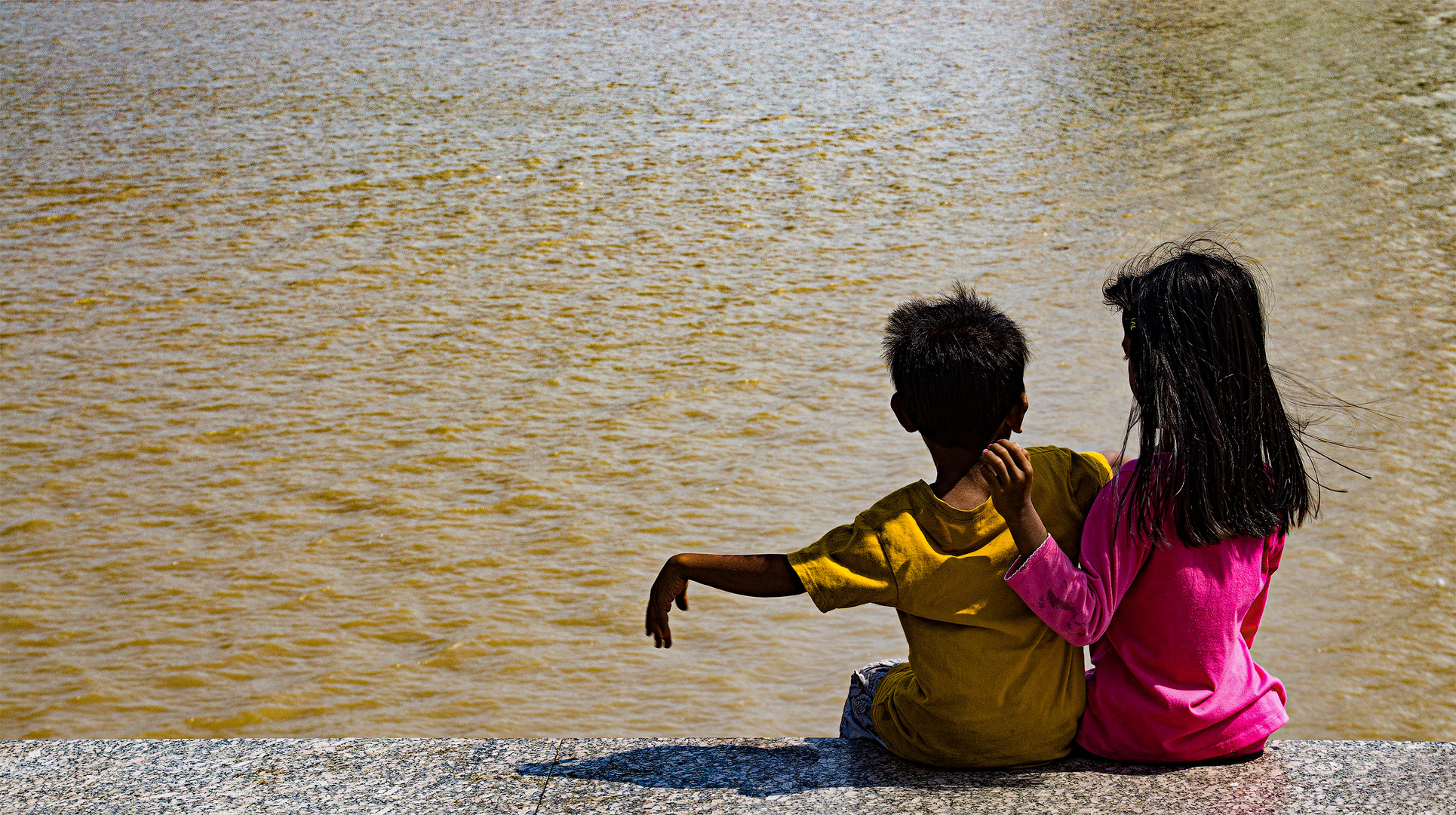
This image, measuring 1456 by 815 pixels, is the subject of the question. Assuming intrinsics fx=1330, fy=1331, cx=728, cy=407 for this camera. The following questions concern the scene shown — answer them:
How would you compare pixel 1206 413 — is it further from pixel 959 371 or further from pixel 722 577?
pixel 722 577

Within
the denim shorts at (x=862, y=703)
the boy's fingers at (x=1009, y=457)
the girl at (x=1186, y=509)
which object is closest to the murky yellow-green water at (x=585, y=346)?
the denim shorts at (x=862, y=703)

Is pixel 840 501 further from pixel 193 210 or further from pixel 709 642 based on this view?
pixel 193 210

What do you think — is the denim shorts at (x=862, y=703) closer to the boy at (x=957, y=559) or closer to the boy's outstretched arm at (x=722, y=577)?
the boy at (x=957, y=559)

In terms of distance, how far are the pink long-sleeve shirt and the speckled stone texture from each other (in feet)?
0.38

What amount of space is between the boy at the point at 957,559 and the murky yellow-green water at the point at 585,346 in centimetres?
211

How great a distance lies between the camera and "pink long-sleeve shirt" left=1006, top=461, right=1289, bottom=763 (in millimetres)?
→ 2490

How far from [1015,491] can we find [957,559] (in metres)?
0.25

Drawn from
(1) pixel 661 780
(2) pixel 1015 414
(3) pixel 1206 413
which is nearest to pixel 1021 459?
(2) pixel 1015 414

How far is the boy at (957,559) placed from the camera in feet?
8.12

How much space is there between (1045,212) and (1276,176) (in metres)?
2.44

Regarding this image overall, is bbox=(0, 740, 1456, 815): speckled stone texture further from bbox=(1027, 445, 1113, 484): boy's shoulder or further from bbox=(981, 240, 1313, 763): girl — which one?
bbox=(1027, 445, 1113, 484): boy's shoulder

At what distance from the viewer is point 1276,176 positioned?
12.0 meters

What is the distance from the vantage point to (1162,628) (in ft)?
8.51

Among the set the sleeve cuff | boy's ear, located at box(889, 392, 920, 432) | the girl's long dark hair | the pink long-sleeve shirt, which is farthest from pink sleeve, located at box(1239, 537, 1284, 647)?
boy's ear, located at box(889, 392, 920, 432)
